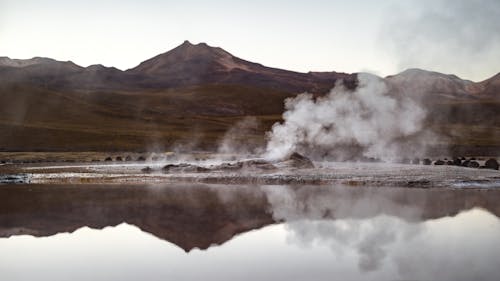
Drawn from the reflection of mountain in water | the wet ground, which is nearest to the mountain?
the wet ground

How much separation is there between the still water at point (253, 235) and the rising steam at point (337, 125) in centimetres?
2271

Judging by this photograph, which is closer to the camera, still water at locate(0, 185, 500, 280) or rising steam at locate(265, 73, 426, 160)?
still water at locate(0, 185, 500, 280)

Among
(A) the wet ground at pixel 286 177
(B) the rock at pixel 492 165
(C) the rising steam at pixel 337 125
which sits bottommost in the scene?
(A) the wet ground at pixel 286 177

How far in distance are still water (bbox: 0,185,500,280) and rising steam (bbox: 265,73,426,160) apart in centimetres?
2271

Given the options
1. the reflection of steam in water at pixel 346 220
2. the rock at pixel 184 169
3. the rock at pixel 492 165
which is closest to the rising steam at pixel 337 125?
the rock at pixel 184 169

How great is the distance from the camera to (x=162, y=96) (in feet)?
630

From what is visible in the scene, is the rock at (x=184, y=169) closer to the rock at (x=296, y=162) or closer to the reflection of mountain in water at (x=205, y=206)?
the rock at (x=296, y=162)

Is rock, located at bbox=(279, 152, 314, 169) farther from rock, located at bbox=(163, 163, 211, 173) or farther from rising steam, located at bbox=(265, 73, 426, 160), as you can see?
rock, located at bbox=(163, 163, 211, 173)

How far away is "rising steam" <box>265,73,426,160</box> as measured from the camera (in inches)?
2146

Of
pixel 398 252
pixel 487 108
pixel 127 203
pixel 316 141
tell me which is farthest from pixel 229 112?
pixel 398 252

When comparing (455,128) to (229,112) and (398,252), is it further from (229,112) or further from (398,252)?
(398,252)

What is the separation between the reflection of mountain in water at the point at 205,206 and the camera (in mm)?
22297

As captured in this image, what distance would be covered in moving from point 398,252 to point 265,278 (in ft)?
15.1

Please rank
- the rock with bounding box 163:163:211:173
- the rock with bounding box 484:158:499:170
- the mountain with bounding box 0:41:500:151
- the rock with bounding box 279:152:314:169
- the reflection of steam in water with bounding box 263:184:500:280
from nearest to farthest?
the reflection of steam in water with bounding box 263:184:500:280 < the rock with bounding box 163:163:211:173 < the rock with bounding box 279:152:314:169 < the rock with bounding box 484:158:499:170 < the mountain with bounding box 0:41:500:151
